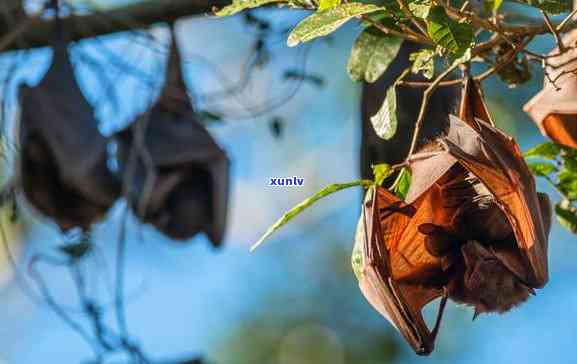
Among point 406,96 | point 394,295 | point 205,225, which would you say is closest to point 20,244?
point 205,225

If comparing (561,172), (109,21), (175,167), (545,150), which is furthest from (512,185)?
(175,167)

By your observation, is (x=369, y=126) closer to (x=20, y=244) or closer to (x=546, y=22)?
(x=546, y=22)

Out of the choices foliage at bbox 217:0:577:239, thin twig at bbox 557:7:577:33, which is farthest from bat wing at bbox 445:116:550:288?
thin twig at bbox 557:7:577:33

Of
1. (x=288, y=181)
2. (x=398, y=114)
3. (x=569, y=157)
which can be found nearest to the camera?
(x=288, y=181)

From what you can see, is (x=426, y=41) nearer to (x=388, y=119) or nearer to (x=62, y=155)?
(x=388, y=119)

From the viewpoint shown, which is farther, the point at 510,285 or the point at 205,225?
the point at 205,225

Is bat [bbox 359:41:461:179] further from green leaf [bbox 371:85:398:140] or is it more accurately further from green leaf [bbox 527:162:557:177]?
green leaf [bbox 371:85:398:140]
